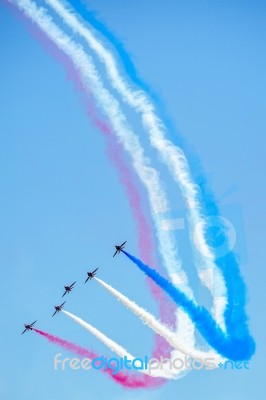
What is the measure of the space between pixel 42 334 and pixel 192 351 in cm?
2215

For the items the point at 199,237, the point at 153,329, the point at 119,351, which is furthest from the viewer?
the point at 119,351

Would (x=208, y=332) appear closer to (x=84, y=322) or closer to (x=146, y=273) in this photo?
(x=146, y=273)

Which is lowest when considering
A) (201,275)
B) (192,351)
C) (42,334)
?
(42,334)

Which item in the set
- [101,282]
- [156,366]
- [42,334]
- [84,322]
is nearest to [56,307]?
[42,334]

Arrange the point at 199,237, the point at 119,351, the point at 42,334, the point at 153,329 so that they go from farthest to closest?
the point at 42,334 < the point at 119,351 < the point at 153,329 < the point at 199,237

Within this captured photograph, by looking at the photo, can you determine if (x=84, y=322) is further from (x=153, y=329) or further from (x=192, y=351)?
Result: (x=192, y=351)

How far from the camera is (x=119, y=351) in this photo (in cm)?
4662

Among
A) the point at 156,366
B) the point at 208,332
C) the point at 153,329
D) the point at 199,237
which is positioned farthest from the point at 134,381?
the point at 199,237

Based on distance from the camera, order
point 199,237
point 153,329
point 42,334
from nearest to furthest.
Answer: point 199,237, point 153,329, point 42,334

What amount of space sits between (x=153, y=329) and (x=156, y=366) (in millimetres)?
4670

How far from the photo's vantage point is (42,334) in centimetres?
5475

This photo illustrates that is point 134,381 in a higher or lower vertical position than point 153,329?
lower

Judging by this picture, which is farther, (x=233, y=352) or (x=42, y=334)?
(x=42, y=334)

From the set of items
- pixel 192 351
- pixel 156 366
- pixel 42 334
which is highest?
pixel 192 351
